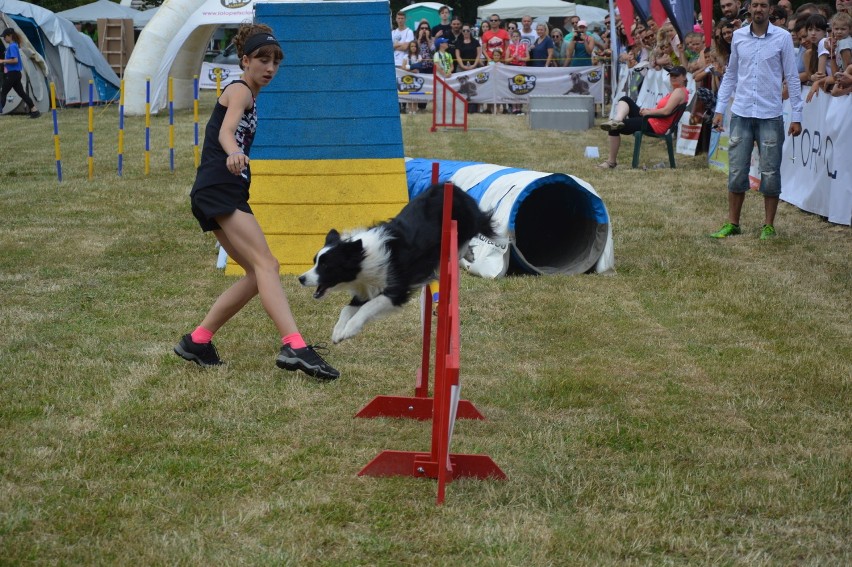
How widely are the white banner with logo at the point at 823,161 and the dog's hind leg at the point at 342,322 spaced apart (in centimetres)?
613

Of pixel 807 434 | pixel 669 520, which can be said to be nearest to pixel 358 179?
pixel 807 434

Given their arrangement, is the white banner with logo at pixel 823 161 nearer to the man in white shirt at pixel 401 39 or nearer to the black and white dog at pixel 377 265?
the black and white dog at pixel 377 265

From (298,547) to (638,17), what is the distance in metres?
16.2

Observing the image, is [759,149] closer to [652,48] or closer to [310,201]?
[310,201]

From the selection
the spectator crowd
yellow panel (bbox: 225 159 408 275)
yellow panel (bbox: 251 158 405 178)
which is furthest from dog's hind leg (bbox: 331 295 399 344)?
the spectator crowd

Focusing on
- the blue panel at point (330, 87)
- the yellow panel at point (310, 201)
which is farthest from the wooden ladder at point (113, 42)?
the yellow panel at point (310, 201)

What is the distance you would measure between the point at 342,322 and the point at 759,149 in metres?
5.39

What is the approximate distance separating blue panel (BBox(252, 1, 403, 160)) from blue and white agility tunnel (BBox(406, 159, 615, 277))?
75 centimetres

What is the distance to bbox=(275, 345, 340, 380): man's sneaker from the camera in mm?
5227

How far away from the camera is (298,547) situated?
3.37 m

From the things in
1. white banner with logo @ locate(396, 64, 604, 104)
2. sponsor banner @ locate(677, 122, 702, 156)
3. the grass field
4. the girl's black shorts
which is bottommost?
the grass field

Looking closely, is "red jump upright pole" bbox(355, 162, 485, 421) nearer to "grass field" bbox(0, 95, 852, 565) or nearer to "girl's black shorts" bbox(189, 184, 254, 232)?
"grass field" bbox(0, 95, 852, 565)

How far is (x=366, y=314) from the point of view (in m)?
5.03

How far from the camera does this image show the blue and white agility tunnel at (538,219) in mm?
7535
